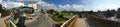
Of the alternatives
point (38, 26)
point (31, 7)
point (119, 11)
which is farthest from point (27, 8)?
point (38, 26)

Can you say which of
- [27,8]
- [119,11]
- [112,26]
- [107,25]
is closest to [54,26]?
[107,25]

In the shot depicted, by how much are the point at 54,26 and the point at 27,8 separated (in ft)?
65.8

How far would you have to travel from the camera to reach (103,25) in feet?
64.6

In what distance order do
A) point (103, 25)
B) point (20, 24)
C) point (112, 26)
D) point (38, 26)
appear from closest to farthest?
1. point (20, 24)
2. point (112, 26)
3. point (103, 25)
4. point (38, 26)

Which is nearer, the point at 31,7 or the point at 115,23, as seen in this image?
the point at 115,23

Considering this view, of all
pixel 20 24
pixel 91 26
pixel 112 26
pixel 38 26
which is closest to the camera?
pixel 20 24

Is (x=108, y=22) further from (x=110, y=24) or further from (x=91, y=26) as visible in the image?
→ (x=91, y=26)

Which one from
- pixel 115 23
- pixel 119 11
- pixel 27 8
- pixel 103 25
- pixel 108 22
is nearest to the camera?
pixel 115 23

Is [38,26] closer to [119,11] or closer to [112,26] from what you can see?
[112,26]

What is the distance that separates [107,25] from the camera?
1848cm

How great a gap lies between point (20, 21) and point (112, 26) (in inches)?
198

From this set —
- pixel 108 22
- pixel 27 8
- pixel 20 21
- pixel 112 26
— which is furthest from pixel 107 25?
pixel 27 8

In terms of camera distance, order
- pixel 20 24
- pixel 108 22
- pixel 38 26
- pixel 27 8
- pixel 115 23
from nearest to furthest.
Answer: pixel 20 24
pixel 115 23
pixel 108 22
pixel 38 26
pixel 27 8

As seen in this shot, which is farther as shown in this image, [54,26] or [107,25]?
[54,26]
